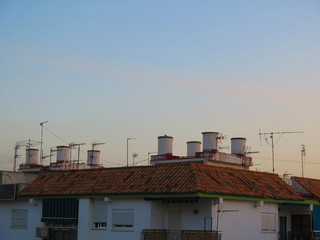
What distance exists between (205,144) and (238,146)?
3.84 metres

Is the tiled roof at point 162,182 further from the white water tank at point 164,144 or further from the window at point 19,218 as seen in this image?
the white water tank at point 164,144

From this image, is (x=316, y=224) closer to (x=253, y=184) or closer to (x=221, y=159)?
(x=253, y=184)

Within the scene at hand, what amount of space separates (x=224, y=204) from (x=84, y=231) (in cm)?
829

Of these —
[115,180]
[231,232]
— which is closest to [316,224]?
[231,232]

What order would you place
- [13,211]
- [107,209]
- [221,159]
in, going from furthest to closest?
[221,159] < [13,211] < [107,209]

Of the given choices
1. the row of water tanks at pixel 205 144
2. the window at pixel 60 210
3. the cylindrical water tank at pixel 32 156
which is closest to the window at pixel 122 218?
the window at pixel 60 210

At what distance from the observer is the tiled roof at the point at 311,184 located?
38756 mm

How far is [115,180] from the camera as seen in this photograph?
32406 millimetres

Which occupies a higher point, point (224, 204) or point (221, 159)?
point (221, 159)

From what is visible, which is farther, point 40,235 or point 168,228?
point 40,235

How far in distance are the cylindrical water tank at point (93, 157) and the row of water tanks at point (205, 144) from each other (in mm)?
11967

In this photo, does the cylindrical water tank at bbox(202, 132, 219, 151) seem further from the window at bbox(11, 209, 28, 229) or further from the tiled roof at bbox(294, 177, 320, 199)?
the window at bbox(11, 209, 28, 229)

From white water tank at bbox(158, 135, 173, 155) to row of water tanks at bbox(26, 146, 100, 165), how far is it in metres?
12.0

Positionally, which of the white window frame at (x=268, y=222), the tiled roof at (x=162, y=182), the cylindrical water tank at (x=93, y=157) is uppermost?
the cylindrical water tank at (x=93, y=157)
